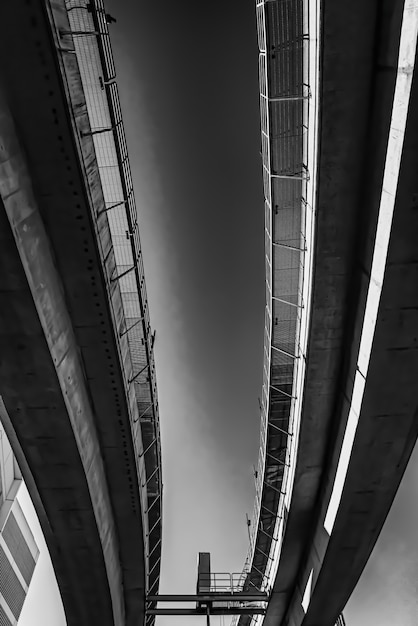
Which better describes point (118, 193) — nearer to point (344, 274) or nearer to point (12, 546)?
point (344, 274)

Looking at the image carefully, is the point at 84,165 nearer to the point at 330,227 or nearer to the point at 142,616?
the point at 330,227

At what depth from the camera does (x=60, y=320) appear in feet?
27.0

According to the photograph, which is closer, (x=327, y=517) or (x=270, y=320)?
(x=270, y=320)

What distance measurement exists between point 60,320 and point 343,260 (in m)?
5.78

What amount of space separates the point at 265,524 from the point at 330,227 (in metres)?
12.6

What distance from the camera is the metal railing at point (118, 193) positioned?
755cm

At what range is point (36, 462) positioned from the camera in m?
9.73

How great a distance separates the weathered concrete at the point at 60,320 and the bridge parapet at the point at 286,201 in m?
3.82

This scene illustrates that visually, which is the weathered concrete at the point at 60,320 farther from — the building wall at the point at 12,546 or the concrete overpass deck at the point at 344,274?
the building wall at the point at 12,546

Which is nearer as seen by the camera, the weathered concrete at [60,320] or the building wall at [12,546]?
the weathered concrete at [60,320]

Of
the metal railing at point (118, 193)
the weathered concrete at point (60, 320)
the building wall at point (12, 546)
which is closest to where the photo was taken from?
the weathered concrete at point (60, 320)

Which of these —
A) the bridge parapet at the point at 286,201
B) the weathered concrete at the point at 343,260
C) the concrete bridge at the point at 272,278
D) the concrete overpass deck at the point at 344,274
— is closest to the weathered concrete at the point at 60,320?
the concrete bridge at the point at 272,278

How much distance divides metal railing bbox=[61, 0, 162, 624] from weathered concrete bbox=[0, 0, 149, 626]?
0.53 meters

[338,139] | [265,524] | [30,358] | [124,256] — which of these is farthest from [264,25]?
[265,524]
